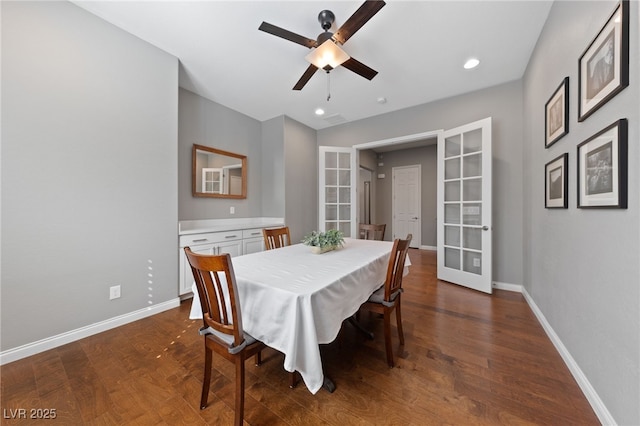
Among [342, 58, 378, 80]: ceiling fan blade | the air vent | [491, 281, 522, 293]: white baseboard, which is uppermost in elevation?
the air vent

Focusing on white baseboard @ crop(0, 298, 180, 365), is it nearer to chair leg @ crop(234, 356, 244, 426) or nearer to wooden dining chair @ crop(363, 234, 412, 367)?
chair leg @ crop(234, 356, 244, 426)

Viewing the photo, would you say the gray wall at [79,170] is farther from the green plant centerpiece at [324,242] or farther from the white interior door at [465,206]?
the white interior door at [465,206]

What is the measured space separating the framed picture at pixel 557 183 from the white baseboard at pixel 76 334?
3.82 m

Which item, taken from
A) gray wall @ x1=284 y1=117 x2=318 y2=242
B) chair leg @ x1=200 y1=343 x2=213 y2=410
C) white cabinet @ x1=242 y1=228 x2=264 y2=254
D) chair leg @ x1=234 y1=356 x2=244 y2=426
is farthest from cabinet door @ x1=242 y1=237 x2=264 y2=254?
chair leg @ x1=234 y1=356 x2=244 y2=426

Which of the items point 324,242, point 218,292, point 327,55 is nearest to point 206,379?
point 218,292

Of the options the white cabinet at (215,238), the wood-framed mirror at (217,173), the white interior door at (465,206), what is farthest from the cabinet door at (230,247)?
the white interior door at (465,206)

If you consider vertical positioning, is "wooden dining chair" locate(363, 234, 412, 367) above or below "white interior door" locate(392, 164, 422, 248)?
below

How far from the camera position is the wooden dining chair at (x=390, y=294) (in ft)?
5.10

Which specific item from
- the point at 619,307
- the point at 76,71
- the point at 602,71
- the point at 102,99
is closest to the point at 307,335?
the point at 619,307

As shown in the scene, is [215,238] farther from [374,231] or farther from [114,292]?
[374,231]

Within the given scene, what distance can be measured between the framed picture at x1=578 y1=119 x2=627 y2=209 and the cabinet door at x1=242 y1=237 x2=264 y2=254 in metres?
3.47

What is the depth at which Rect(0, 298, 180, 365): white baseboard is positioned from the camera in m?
1.66

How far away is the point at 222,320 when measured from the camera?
1.19 m

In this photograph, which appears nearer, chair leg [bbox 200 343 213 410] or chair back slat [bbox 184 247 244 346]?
chair back slat [bbox 184 247 244 346]
